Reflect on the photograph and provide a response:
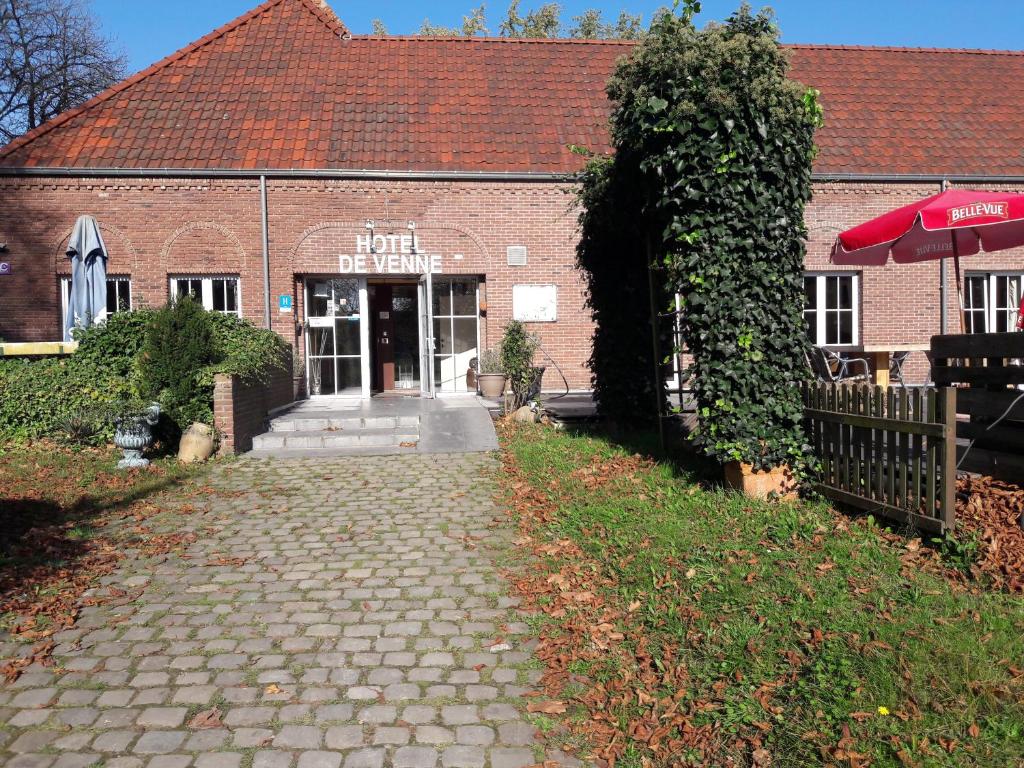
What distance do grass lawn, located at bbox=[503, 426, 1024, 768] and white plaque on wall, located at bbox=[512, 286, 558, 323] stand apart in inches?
393

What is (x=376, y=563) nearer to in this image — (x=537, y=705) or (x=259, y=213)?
(x=537, y=705)

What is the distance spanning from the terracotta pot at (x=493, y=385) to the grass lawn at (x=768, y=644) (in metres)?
8.53

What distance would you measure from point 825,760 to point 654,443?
5990 mm

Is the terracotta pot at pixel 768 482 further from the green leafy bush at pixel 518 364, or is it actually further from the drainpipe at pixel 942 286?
the drainpipe at pixel 942 286

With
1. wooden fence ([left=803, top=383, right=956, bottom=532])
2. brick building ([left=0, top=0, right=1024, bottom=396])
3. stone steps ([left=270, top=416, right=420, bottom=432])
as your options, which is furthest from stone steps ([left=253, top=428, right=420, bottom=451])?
wooden fence ([left=803, top=383, right=956, bottom=532])

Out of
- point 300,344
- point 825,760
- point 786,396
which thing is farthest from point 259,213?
point 825,760

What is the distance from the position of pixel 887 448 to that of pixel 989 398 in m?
0.97

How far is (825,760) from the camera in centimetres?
287

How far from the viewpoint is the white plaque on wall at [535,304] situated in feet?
51.2

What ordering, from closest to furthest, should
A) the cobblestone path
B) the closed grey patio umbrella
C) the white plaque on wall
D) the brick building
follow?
the cobblestone path → the closed grey patio umbrella → the brick building → the white plaque on wall

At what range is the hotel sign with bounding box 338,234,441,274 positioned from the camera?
1505 centimetres

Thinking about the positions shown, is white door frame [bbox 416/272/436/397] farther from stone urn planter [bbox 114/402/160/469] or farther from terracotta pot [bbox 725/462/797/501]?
terracotta pot [bbox 725/462/797/501]

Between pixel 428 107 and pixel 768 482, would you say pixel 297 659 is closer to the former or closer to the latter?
pixel 768 482

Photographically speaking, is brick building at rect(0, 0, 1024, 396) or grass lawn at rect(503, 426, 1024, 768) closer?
grass lawn at rect(503, 426, 1024, 768)
